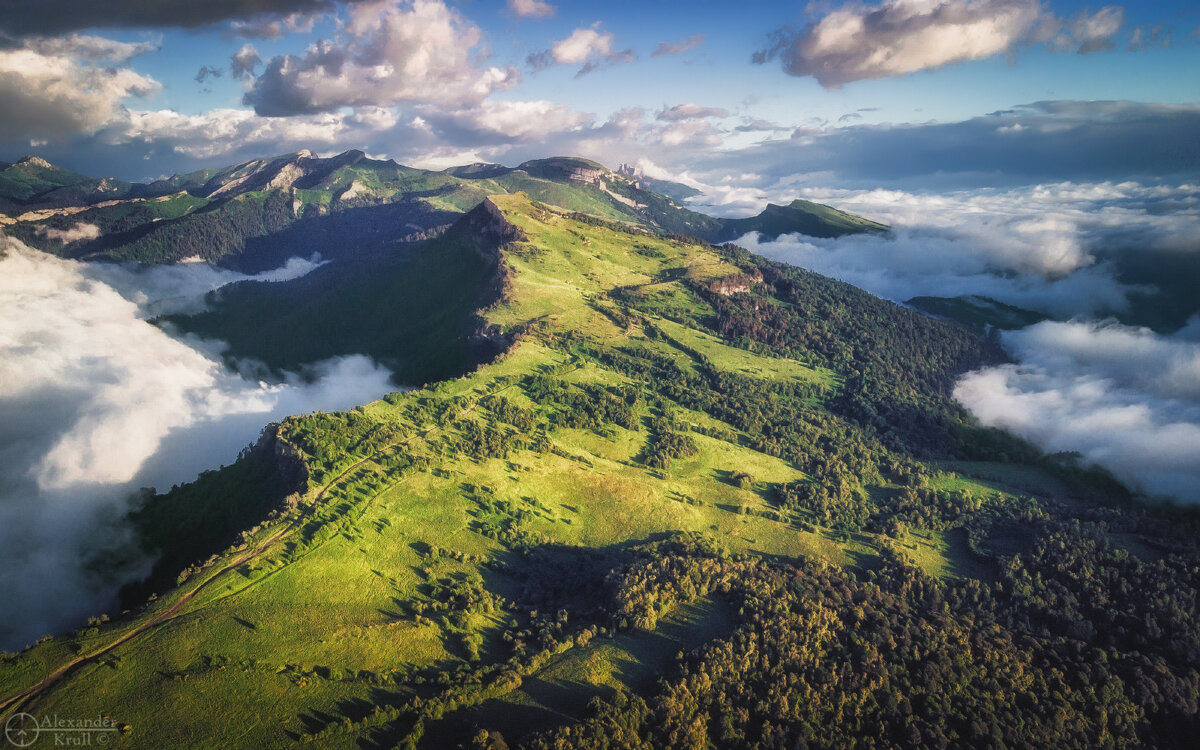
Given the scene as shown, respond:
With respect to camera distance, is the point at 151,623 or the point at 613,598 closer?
the point at 151,623

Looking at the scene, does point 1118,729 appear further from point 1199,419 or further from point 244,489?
point 244,489
